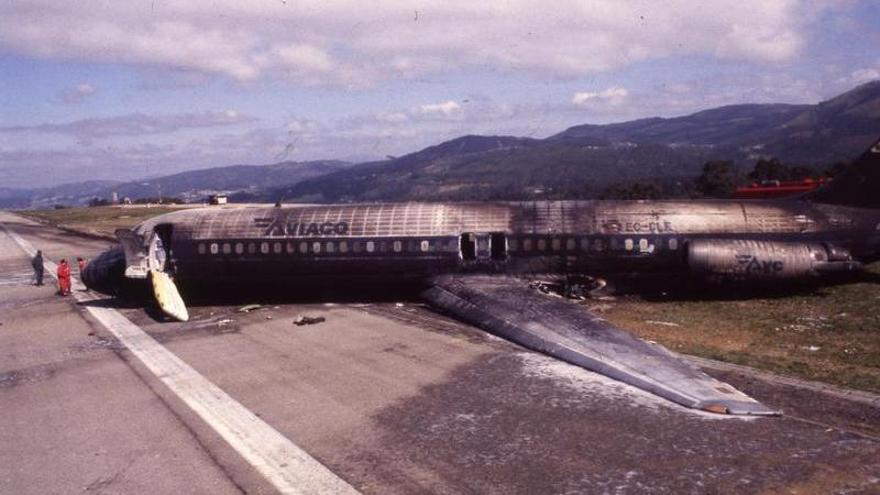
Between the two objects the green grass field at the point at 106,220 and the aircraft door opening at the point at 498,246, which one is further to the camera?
the green grass field at the point at 106,220

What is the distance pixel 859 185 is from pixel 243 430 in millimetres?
21611

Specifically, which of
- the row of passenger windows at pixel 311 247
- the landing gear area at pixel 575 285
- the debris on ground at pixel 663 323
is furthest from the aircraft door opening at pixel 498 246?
the debris on ground at pixel 663 323

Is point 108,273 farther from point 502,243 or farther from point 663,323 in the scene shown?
point 663,323

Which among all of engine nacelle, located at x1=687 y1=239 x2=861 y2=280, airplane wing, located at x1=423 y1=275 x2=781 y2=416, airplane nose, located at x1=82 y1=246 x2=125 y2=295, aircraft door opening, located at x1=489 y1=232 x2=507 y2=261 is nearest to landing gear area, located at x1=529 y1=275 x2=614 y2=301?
airplane wing, located at x1=423 y1=275 x2=781 y2=416

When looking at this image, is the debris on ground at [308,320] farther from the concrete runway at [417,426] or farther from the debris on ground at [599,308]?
the debris on ground at [599,308]

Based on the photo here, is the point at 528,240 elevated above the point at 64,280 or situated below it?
above

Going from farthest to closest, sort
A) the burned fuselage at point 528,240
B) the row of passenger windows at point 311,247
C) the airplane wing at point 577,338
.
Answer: the row of passenger windows at point 311,247 < the burned fuselage at point 528,240 < the airplane wing at point 577,338

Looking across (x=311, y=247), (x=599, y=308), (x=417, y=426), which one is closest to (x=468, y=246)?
(x=599, y=308)

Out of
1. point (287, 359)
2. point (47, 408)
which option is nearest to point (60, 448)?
point (47, 408)

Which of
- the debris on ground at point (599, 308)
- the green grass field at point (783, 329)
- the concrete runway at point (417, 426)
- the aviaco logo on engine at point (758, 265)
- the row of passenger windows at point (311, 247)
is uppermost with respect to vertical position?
the row of passenger windows at point (311, 247)

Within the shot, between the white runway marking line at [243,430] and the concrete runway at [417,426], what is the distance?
0.67 feet

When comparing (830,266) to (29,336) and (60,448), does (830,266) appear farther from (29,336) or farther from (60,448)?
(29,336)

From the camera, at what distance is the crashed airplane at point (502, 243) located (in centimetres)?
2102

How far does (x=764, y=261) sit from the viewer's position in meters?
20.8
